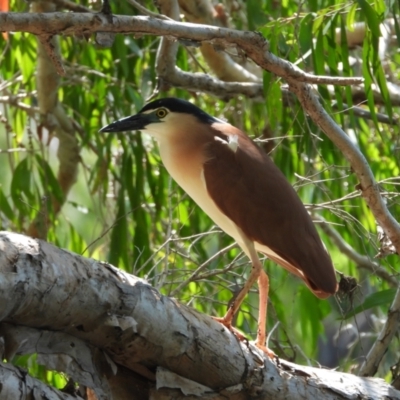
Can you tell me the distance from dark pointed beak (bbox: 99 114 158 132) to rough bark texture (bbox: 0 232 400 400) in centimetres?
101

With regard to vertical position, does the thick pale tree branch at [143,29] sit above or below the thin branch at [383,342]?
above

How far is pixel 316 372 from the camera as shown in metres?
2.24

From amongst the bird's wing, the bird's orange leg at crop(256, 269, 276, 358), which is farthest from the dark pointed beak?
the bird's orange leg at crop(256, 269, 276, 358)

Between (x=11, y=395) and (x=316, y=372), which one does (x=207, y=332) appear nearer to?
(x=316, y=372)

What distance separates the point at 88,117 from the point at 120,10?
75cm

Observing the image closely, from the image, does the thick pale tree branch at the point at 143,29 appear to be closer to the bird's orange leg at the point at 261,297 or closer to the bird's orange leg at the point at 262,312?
the bird's orange leg at the point at 261,297

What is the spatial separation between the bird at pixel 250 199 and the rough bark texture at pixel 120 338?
1.78 feet

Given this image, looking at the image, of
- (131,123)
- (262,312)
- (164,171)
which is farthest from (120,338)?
(164,171)

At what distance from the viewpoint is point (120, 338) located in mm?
1854

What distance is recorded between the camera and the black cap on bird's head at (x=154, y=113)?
294cm

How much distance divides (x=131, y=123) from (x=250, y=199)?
51cm

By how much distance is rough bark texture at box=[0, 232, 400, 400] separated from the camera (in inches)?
67.5

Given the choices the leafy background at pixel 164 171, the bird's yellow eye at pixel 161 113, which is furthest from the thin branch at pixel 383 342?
the bird's yellow eye at pixel 161 113

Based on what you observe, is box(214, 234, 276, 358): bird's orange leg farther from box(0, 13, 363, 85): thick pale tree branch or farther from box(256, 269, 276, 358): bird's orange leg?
box(0, 13, 363, 85): thick pale tree branch
